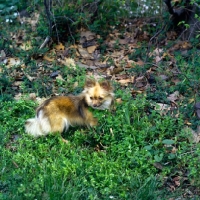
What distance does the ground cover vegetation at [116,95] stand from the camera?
6.54m

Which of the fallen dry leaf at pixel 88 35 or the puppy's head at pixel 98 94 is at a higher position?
the puppy's head at pixel 98 94

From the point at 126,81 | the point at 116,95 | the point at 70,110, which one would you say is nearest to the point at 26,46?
the point at 126,81

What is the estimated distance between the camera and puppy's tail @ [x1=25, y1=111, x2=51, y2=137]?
775 centimetres

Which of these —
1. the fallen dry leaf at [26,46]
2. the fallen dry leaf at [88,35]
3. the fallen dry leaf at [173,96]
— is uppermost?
the fallen dry leaf at [26,46]

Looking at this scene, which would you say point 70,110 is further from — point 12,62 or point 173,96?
point 12,62

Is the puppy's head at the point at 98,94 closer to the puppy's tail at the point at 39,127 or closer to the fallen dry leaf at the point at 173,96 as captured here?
the puppy's tail at the point at 39,127

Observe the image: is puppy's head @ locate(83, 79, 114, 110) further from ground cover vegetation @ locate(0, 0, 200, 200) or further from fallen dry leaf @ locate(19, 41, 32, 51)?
fallen dry leaf @ locate(19, 41, 32, 51)

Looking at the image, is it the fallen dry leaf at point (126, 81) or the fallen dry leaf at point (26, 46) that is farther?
the fallen dry leaf at point (26, 46)

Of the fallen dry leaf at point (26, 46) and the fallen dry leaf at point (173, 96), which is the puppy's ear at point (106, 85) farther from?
the fallen dry leaf at point (26, 46)

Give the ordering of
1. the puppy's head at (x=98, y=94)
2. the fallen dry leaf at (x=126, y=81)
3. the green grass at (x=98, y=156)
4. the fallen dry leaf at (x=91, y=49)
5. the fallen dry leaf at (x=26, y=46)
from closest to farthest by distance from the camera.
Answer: the green grass at (x=98, y=156) < the puppy's head at (x=98, y=94) < the fallen dry leaf at (x=126, y=81) < the fallen dry leaf at (x=26, y=46) < the fallen dry leaf at (x=91, y=49)

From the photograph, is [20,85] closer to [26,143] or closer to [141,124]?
[26,143]

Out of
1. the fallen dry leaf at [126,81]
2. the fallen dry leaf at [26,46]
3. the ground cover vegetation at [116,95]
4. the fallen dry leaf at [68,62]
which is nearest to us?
the ground cover vegetation at [116,95]

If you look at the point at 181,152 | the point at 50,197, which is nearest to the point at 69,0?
the point at 181,152

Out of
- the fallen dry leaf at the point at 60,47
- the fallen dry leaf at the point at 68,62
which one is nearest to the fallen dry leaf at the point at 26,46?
the fallen dry leaf at the point at 60,47
